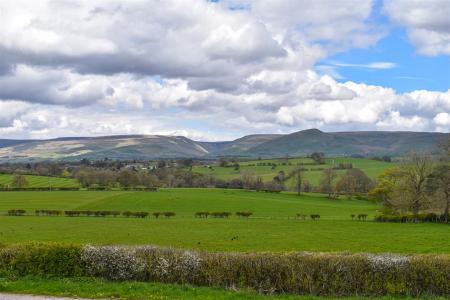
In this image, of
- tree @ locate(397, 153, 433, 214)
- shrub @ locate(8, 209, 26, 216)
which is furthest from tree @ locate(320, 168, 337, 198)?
shrub @ locate(8, 209, 26, 216)

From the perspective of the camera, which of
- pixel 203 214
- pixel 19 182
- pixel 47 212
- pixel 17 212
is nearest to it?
pixel 17 212

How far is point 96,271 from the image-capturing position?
1848 centimetres

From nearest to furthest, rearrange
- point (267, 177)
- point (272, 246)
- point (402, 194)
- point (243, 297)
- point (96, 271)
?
point (243, 297), point (96, 271), point (272, 246), point (402, 194), point (267, 177)

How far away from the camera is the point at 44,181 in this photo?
164m

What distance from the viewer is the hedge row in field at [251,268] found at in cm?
1625

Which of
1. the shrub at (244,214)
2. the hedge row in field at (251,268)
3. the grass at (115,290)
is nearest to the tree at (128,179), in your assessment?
the shrub at (244,214)

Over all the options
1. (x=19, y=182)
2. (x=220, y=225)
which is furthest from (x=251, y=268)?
(x=19, y=182)

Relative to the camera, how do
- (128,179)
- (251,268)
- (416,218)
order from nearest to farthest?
(251,268) < (416,218) < (128,179)

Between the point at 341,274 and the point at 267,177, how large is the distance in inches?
6667

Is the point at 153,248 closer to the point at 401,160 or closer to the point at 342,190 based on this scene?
the point at 401,160

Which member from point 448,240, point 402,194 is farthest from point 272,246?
point 402,194

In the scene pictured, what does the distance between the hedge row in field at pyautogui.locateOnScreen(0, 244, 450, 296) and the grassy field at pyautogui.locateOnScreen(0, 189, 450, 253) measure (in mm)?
20558

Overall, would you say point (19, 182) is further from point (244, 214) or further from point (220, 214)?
point (244, 214)

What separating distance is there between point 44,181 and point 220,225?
115638mm
